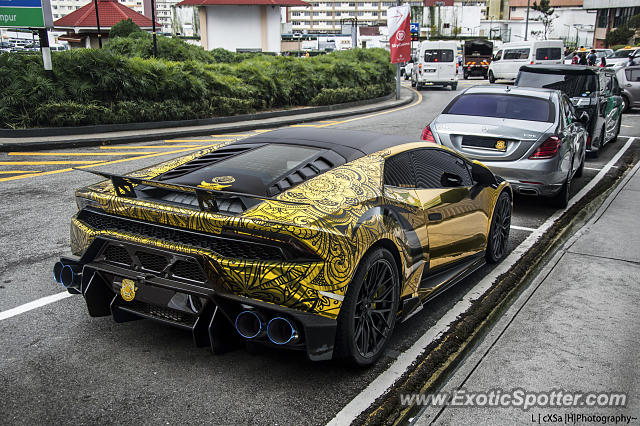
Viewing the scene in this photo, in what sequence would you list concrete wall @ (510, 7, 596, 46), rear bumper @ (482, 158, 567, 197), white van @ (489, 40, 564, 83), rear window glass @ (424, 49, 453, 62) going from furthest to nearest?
1. concrete wall @ (510, 7, 596, 46)
2. white van @ (489, 40, 564, 83)
3. rear window glass @ (424, 49, 453, 62)
4. rear bumper @ (482, 158, 567, 197)

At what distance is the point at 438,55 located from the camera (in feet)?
109

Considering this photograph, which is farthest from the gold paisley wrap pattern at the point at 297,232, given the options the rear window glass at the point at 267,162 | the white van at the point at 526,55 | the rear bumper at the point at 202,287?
the white van at the point at 526,55

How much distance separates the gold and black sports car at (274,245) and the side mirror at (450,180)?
0.91ft

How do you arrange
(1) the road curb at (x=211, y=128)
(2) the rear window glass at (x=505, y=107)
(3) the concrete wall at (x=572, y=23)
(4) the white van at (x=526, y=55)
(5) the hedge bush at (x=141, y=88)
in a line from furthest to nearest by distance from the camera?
(3) the concrete wall at (x=572, y=23) < (4) the white van at (x=526, y=55) < (5) the hedge bush at (x=141, y=88) < (1) the road curb at (x=211, y=128) < (2) the rear window glass at (x=505, y=107)

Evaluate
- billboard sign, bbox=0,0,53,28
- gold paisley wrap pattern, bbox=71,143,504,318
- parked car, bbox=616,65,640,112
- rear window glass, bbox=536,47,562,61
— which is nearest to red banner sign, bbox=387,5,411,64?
parked car, bbox=616,65,640,112

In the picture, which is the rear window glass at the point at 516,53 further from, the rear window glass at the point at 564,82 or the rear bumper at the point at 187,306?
the rear bumper at the point at 187,306

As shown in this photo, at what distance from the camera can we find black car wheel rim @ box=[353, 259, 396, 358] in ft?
12.1

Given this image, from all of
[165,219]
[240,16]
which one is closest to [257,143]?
[165,219]

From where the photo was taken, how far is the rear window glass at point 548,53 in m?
34.2

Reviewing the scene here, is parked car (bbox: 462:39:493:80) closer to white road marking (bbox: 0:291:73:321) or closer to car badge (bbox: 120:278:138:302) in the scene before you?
white road marking (bbox: 0:291:73:321)

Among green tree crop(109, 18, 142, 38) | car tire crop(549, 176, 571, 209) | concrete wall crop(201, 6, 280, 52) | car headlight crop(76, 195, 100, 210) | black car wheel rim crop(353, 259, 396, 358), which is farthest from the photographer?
concrete wall crop(201, 6, 280, 52)

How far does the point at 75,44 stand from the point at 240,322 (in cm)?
5047

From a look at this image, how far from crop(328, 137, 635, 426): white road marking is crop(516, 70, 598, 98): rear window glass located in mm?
6911

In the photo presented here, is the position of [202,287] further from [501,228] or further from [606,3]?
[606,3]
